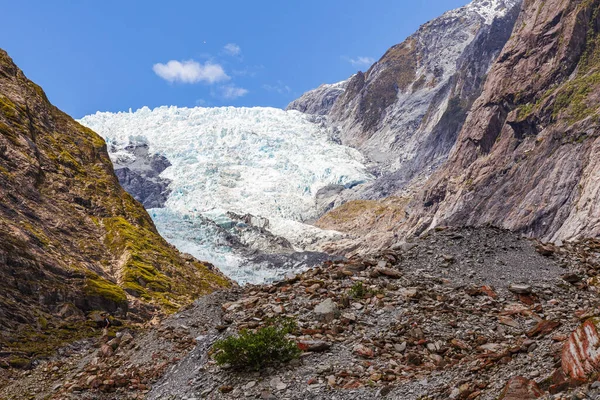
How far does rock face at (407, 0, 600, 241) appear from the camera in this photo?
80031mm

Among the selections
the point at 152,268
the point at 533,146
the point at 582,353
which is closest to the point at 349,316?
the point at 582,353

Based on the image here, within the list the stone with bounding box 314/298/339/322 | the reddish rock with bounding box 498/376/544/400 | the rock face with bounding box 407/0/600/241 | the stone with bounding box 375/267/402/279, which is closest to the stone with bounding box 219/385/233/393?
the stone with bounding box 314/298/339/322

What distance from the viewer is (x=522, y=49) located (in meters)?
116

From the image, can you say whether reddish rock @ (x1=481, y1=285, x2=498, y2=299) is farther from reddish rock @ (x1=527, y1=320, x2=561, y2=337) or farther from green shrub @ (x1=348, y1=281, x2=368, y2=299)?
reddish rock @ (x1=527, y1=320, x2=561, y2=337)

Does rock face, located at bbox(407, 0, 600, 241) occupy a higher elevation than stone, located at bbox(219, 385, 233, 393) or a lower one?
higher

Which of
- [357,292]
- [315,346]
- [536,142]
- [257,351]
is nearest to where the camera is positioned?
[257,351]

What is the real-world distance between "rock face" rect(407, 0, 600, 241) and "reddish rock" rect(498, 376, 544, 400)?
66.0 m

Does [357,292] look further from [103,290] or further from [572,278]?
[103,290]

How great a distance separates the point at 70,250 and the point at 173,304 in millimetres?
8121

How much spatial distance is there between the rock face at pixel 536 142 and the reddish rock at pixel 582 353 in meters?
65.2

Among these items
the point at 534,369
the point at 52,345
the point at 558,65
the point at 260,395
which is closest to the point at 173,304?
the point at 52,345

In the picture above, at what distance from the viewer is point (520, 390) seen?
824 centimetres

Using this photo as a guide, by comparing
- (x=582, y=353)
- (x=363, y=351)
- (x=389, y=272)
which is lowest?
(x=582, y=353)

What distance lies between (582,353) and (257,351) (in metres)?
6.63
